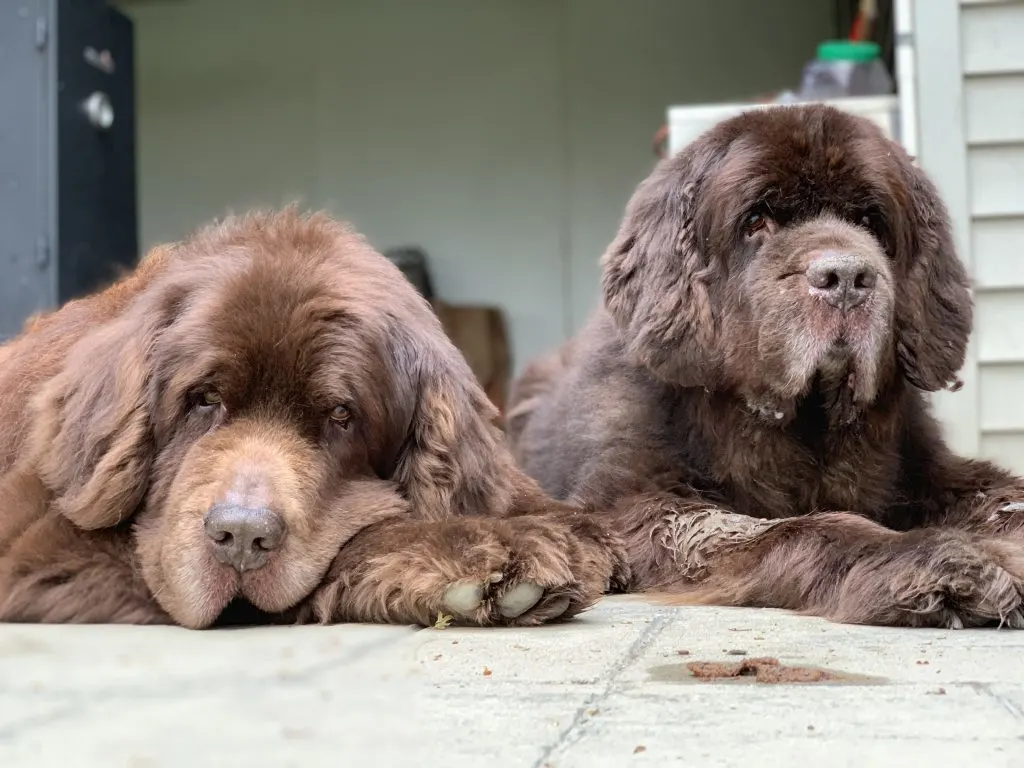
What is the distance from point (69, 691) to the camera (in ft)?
6.39

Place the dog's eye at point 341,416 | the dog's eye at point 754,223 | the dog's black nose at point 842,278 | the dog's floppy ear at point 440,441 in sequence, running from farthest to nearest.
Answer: the dog's eye at point 754,223 < the dog's black nose at point 842,278 < the dog's floppy ear at point 440,441 < the dog's eye at point 341,416

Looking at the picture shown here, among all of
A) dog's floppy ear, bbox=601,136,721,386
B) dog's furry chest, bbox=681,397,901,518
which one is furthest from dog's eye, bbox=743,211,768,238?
dog's furry chest, bbox=681,397,901,518

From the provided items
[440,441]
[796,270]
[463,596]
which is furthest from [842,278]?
[463,596]

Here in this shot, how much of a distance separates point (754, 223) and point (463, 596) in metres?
1.55

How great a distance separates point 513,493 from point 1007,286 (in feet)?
10.2

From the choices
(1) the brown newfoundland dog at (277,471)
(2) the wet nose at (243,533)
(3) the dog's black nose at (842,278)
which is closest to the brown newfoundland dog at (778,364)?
(3) the dog's black nose at (842,278)

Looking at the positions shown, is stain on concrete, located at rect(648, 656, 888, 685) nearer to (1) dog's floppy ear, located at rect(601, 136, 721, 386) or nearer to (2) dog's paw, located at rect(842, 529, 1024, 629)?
(2) dog's paw, located at rect(842, 529, 1024, 629)

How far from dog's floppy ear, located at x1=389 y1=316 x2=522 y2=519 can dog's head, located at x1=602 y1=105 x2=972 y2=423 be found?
2.46 ft

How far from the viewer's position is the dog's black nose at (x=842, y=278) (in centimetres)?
318

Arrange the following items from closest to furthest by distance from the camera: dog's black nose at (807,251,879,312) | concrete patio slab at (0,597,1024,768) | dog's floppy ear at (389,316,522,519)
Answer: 1. concrete patio slab at (0,597,1024,768)
2. dog's floppy ear at (389,316,522,519)
3. dog's black nose at (807,251,879,312)

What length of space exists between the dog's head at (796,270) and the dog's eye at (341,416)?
1.11 metres

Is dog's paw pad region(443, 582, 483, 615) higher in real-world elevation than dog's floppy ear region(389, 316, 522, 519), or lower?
lower

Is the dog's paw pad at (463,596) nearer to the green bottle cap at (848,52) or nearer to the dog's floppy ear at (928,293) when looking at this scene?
the dog's floppy ear at (928,293)

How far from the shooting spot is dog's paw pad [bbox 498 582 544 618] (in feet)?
8.45
